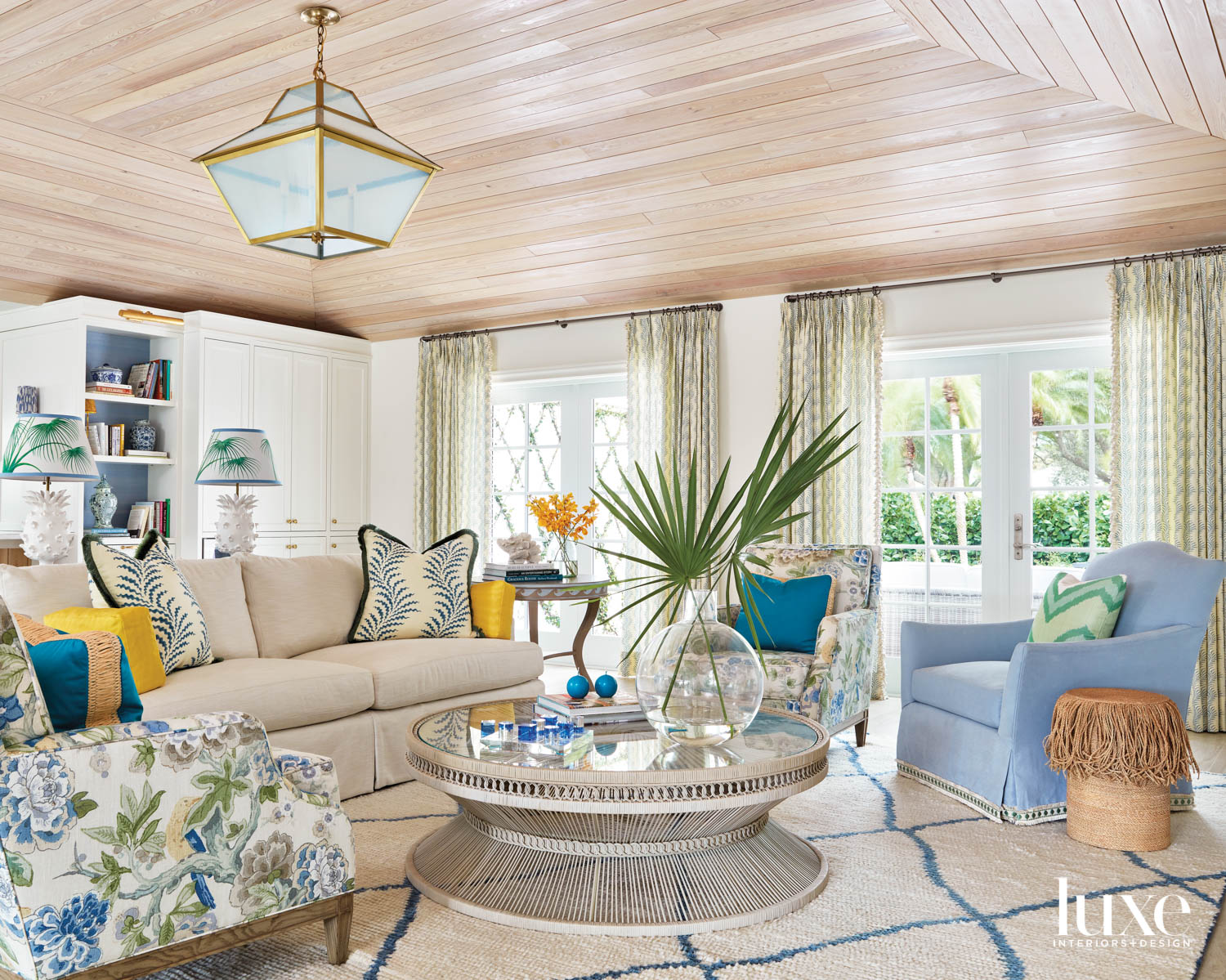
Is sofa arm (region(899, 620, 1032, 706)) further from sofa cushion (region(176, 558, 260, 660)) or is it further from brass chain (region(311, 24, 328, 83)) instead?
brass chain (region(311, 24, 328, 83))

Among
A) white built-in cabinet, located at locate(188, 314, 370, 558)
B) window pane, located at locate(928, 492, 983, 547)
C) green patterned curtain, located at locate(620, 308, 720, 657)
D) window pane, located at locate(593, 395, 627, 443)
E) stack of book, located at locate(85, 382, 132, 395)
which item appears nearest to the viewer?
window pane, located at locate(928, 492, 983, 547)

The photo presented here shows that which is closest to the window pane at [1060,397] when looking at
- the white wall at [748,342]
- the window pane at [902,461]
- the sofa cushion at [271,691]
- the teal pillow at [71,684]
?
the white wall at [748,342]

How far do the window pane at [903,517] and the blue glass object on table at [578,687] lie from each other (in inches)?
118

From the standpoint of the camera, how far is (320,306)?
691 cm

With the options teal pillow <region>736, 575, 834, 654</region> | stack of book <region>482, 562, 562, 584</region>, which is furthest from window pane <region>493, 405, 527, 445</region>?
teal pillow <region>736, 575, 834, 654</region>

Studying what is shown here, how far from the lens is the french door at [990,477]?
5133 mm

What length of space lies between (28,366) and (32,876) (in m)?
5.12

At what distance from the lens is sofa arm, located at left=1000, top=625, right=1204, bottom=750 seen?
321 cm

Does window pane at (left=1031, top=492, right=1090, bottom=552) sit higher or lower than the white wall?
lower

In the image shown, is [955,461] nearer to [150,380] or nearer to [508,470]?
[508,470]

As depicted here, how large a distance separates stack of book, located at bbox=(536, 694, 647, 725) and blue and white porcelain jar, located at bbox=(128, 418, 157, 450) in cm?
417

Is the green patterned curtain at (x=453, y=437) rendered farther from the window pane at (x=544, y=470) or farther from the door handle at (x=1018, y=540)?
the door handle at (x=1018, y=540)

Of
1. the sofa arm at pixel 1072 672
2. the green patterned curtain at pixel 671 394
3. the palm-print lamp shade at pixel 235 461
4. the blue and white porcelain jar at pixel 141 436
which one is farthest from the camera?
the blue and white porcelain jar at pixel 141 436

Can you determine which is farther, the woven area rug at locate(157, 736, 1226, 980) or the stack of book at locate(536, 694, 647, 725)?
the stack of book at locate(536, 694, 647, 725)
